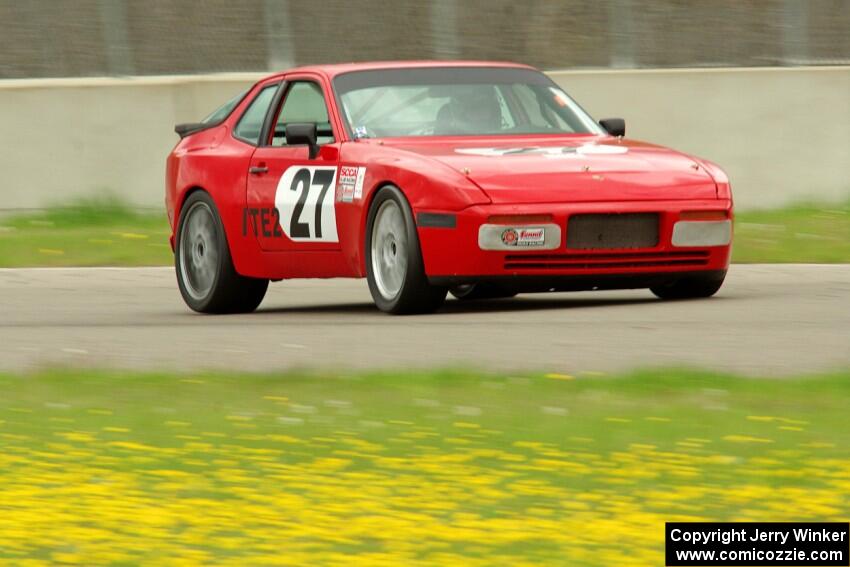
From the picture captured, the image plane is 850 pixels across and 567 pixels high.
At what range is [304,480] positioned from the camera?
19.9ft

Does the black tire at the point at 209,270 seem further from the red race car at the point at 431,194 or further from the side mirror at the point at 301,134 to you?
the side mirror at the point at 301,134

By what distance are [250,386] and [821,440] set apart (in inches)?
97.6

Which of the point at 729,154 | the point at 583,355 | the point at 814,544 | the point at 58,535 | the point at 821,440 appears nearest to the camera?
the point at 814,544

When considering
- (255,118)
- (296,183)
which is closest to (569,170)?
(296,183)

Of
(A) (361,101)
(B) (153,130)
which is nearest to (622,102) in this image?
(B) (153,130)

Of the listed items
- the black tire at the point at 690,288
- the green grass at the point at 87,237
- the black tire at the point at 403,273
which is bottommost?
the green grass at the point at 87,237

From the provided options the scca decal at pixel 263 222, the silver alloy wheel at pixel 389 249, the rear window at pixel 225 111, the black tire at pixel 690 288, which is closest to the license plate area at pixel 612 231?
the black tire at pixel 690 288

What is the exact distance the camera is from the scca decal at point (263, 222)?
1190 centimetres

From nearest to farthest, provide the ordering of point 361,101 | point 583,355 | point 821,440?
point 821,440, point 583,355, point 361,101

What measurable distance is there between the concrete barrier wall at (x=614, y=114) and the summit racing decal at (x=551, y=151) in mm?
6805

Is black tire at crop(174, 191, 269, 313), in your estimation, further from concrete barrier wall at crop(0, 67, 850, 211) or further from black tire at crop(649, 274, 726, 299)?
concrete barrier wall at crop(0, 67, 850, 211)

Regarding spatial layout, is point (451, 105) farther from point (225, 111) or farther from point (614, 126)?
point (225, 111)

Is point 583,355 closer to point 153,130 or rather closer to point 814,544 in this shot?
point 814,544
